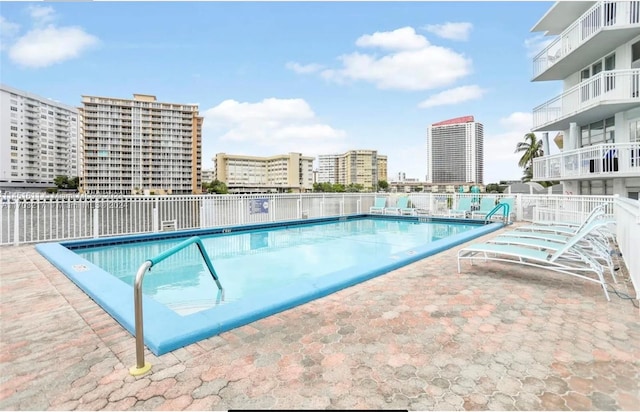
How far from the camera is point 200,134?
4370 inches

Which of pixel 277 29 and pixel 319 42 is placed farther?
pixel 319 42

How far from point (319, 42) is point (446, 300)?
2170cm

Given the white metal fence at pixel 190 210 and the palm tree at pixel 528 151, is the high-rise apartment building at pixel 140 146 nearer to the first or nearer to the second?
the palm tree at pixel 528 151

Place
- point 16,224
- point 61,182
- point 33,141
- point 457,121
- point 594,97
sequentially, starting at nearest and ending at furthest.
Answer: point 16,224
point 594,97
point 61,182
point 33,141
point 457,121

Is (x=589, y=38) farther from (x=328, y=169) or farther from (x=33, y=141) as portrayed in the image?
(x=328, y=169)

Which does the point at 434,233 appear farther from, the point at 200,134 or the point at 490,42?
the point at 200,134

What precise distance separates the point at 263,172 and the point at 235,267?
13161cm

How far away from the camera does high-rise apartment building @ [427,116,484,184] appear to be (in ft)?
319

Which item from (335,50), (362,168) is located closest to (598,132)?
(335,50)

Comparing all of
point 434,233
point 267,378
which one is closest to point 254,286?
point 267,378

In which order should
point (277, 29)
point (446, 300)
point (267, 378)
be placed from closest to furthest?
point (267, 378) → point (446, 300) → point (277, 29)

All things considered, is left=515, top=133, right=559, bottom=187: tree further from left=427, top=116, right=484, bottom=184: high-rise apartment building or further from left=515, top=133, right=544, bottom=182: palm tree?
left=427, top=116, right=484, bottom=184: high-rise apartment building

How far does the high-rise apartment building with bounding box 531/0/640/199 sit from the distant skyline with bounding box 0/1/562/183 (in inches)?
50.7

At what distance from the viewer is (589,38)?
39.9 feet
